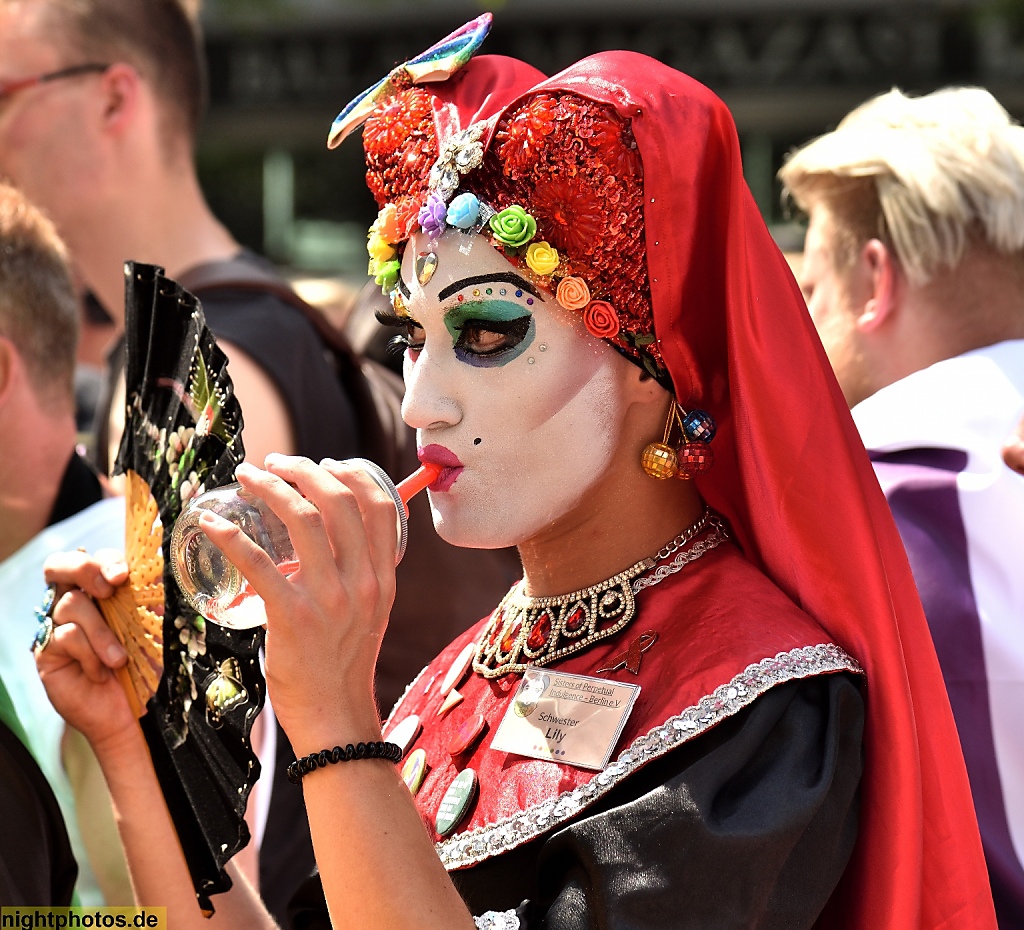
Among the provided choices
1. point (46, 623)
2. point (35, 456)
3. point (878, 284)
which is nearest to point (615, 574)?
point (46, 623)

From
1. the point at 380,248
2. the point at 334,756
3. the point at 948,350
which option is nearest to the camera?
the point at 334,756

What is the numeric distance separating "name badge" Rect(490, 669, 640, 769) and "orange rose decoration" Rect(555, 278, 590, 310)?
472 mm

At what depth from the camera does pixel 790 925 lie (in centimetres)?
164

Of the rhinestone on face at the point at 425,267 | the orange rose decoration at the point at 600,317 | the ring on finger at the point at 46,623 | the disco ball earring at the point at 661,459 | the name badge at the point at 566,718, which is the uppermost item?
the rhinestone on face at the point at 425,267

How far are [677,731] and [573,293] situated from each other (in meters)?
0.56

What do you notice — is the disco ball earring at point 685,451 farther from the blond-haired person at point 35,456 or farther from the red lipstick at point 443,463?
the blond-haired person at point 35,456

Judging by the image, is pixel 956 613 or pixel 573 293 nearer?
pixel 573 293

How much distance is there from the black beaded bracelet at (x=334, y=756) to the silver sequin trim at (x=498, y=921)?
0.22 m

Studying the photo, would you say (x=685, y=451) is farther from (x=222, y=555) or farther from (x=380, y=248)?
(x=222, y=555)

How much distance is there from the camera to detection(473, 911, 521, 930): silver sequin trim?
1.66m

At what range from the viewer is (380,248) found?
2.00 metres

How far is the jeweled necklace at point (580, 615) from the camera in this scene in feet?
6.33

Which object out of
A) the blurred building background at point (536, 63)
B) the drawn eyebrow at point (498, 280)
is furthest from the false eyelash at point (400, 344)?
the blurred building background at point (536, 63)

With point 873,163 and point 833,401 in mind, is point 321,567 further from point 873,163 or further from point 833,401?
point 873,163
